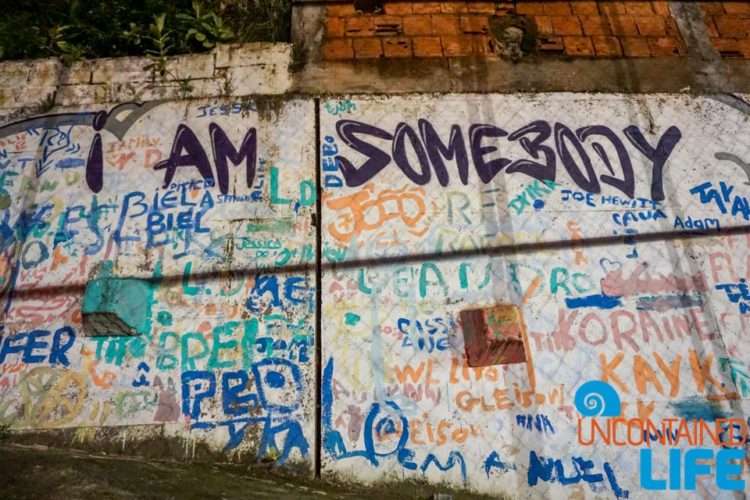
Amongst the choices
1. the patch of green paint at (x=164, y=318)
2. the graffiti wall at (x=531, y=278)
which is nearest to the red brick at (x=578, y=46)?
the graffiti wall at (x=531, y=278)

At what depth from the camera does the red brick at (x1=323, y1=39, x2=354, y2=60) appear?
14.0ft

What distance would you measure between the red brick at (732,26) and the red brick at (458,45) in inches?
81.8

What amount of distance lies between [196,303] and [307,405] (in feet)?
3.36

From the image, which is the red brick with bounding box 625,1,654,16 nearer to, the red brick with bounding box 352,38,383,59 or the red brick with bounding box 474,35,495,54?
the red brick with bounding box 474,35,495,54

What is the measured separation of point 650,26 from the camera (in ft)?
14.6

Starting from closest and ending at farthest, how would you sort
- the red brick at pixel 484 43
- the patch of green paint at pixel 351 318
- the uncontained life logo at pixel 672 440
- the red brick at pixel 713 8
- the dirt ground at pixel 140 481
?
1. the dirt ground at pixel 140 481
2. the uncontained life logo at pixel 672 440
3. the patch of green paint at pixel 351 318
4. the red brick at pixel 484 43
5. the red brick at pixel 713 8

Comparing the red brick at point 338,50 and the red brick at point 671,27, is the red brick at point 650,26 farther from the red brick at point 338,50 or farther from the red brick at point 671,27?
the red brick at point 338,50

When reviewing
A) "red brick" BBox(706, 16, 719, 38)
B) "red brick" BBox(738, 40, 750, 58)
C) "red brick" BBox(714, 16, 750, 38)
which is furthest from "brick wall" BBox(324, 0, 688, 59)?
"red brick" BBox(738, 40, 750, 58)

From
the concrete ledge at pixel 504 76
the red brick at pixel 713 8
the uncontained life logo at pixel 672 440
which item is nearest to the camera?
the uncontained life logo at pixel 672 440

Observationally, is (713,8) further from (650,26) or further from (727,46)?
(650,26)

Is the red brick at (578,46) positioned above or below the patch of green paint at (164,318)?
above

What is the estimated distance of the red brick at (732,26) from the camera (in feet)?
14.6

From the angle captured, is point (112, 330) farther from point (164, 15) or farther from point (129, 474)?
point (164, 15)

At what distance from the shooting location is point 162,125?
4.14 m
